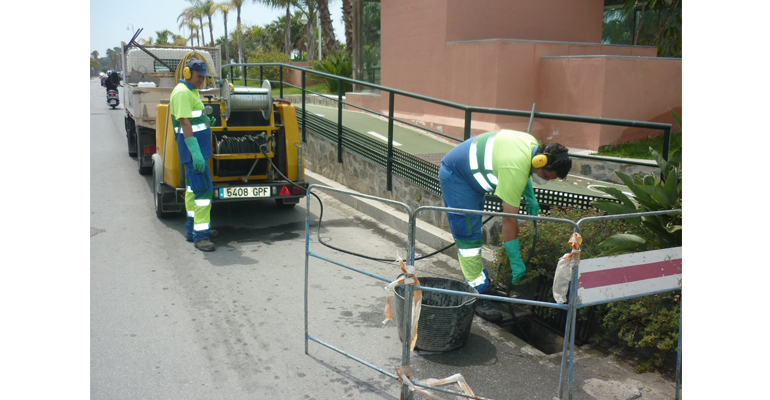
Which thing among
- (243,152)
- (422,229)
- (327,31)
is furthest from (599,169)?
(327,31)

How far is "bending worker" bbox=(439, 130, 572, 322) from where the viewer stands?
4348 millimetres

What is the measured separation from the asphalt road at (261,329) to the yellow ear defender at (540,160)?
4.57 feet

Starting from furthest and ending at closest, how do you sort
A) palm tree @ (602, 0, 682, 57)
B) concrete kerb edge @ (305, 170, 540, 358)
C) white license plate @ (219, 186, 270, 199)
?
palm tree @ (602, 0, 682, 57) → white license plate @ (219, 186, 270, 199) → concrete kerb edge @ (305, 170, 540, 358)

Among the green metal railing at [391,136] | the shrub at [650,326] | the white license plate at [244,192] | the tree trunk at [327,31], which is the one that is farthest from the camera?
the tree trunk at [327,31]

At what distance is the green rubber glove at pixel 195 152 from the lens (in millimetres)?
6434

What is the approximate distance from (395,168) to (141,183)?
4.73 metres

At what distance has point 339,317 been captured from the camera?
5.02 meters

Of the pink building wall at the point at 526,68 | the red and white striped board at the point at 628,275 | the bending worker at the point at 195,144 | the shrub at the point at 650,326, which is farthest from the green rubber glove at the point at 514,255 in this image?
the pink building wall at the point at 526,68

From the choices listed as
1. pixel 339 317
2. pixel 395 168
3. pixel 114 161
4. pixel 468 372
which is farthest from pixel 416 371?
pixel 114 161

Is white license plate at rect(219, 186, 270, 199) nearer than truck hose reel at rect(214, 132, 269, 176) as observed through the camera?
Yes

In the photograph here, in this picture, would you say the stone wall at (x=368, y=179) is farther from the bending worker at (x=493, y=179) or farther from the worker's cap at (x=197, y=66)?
the worker's cap at (x=197, y=66)

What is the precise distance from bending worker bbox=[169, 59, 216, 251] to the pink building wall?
5.64 metres

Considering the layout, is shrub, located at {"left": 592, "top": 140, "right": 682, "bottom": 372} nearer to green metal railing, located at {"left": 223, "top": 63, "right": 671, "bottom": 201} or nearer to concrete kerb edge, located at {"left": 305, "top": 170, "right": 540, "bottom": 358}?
concrete kerb edge, located at {"left": 305, "top": 170, "right": 540, "bottom": 358}

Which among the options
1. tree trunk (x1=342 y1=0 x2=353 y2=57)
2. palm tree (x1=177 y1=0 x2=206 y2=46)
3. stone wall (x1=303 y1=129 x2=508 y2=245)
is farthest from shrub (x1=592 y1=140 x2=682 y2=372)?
palm tree (x1=177 y1=0 x2=206 y2=46)
